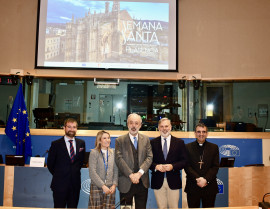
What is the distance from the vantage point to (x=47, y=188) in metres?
3.19

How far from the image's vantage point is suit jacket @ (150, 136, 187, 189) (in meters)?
2.77

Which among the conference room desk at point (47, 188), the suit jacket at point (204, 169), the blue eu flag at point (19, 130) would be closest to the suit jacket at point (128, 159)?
the suit jacket at point (204, 169)

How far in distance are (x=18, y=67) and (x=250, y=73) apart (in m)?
5.34

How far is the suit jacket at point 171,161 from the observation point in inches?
109

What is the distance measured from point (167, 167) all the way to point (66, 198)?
47.2 inches

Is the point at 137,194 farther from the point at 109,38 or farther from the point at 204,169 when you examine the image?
the point at 109,38

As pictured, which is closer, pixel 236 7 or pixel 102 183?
pixel 102 183

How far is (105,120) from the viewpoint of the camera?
570 cm

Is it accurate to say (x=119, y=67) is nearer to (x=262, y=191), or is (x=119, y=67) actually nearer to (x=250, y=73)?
(x=250, y=73)

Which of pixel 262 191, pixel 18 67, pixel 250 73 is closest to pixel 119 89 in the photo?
pixel 18 67

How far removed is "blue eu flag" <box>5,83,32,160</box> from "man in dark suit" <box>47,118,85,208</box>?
2159mm

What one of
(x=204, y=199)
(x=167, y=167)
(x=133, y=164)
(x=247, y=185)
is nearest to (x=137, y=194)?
(x=133, y=164)

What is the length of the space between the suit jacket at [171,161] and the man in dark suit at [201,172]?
0.39ft

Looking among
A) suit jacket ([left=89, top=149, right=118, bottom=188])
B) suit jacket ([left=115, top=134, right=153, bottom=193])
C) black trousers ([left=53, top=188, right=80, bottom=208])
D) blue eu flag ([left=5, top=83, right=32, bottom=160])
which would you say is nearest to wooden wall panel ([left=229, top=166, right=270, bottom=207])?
suit jacket ([left=115, top=134, right=153, bottom=193])
